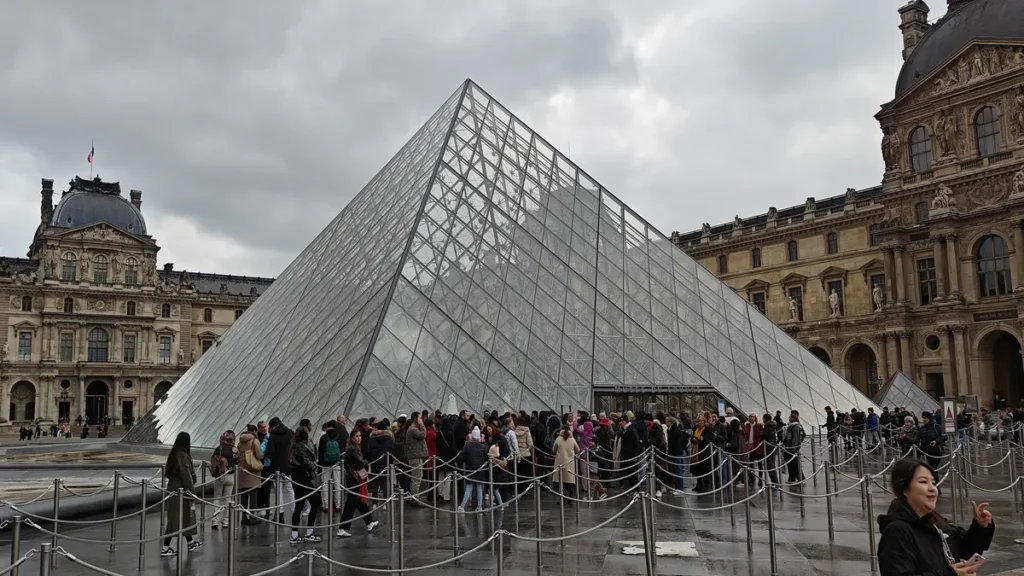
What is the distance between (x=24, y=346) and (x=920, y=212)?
60151 millimetres

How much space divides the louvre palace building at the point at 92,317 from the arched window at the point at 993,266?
51.7 metres

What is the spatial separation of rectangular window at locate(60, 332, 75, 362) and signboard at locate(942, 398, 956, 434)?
60921 mm

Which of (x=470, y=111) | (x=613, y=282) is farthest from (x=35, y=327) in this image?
(x=613, y=282)

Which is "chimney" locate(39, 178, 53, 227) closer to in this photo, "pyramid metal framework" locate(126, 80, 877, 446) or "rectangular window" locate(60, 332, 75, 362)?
"rectangular window" locate(60, 332, 75, 362)

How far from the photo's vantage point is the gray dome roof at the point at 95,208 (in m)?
64.0

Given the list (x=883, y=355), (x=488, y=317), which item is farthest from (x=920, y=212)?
(x=488, y=317)

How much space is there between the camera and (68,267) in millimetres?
61812

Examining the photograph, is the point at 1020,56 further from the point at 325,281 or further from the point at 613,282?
the point at 325,281

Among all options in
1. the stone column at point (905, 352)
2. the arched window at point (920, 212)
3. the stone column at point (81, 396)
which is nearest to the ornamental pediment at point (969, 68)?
the arched window at point (920, 212)

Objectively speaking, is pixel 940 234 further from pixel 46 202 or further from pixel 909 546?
pixel 46 202

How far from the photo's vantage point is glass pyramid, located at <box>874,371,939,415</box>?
977 inches

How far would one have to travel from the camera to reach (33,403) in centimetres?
5978

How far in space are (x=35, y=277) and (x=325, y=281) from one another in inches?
1965

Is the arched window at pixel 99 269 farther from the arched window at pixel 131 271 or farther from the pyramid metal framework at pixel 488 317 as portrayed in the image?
the pyramid metal framework at pixel 488 317
